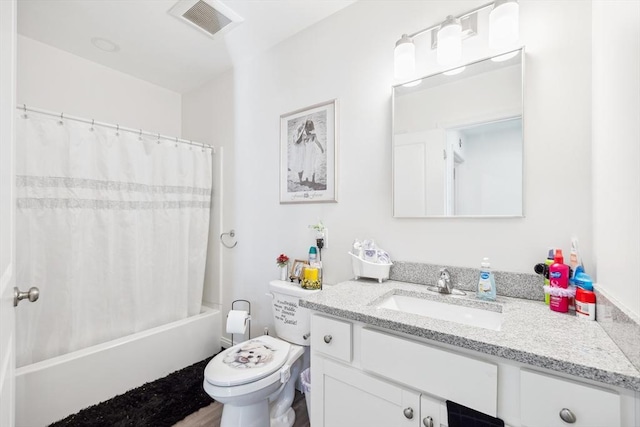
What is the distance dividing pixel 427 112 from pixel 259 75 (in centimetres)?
136

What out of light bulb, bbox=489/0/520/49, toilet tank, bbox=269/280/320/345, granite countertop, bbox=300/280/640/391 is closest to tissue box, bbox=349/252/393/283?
granite countertop, bbox=300/280/640/391

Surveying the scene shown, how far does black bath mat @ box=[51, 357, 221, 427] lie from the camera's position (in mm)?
1548

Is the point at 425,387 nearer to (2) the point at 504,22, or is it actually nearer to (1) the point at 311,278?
(1) the point at 311,278

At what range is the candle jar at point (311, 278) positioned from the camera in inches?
66.6

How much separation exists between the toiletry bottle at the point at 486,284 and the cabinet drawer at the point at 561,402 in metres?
0.45

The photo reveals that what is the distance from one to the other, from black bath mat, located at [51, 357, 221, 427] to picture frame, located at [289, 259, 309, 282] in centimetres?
90

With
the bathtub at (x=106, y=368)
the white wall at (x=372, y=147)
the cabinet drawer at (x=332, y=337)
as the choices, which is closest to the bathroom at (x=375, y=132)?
the white wall at (x=372, y=147)

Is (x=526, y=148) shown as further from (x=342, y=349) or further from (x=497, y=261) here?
(x=342, y=349)

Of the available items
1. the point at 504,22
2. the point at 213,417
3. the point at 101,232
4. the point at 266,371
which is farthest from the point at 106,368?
the point at 504,22

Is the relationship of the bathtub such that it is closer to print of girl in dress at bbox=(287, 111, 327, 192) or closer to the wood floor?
the wood floor

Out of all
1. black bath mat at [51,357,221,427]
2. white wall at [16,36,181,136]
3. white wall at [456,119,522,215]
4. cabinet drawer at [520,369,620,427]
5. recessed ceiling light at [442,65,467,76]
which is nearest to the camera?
cabinet drawer at [520,369,620,427]

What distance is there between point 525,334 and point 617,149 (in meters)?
0.59

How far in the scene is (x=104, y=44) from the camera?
2078 millimetres

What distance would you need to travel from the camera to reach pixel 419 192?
4.77 ft
